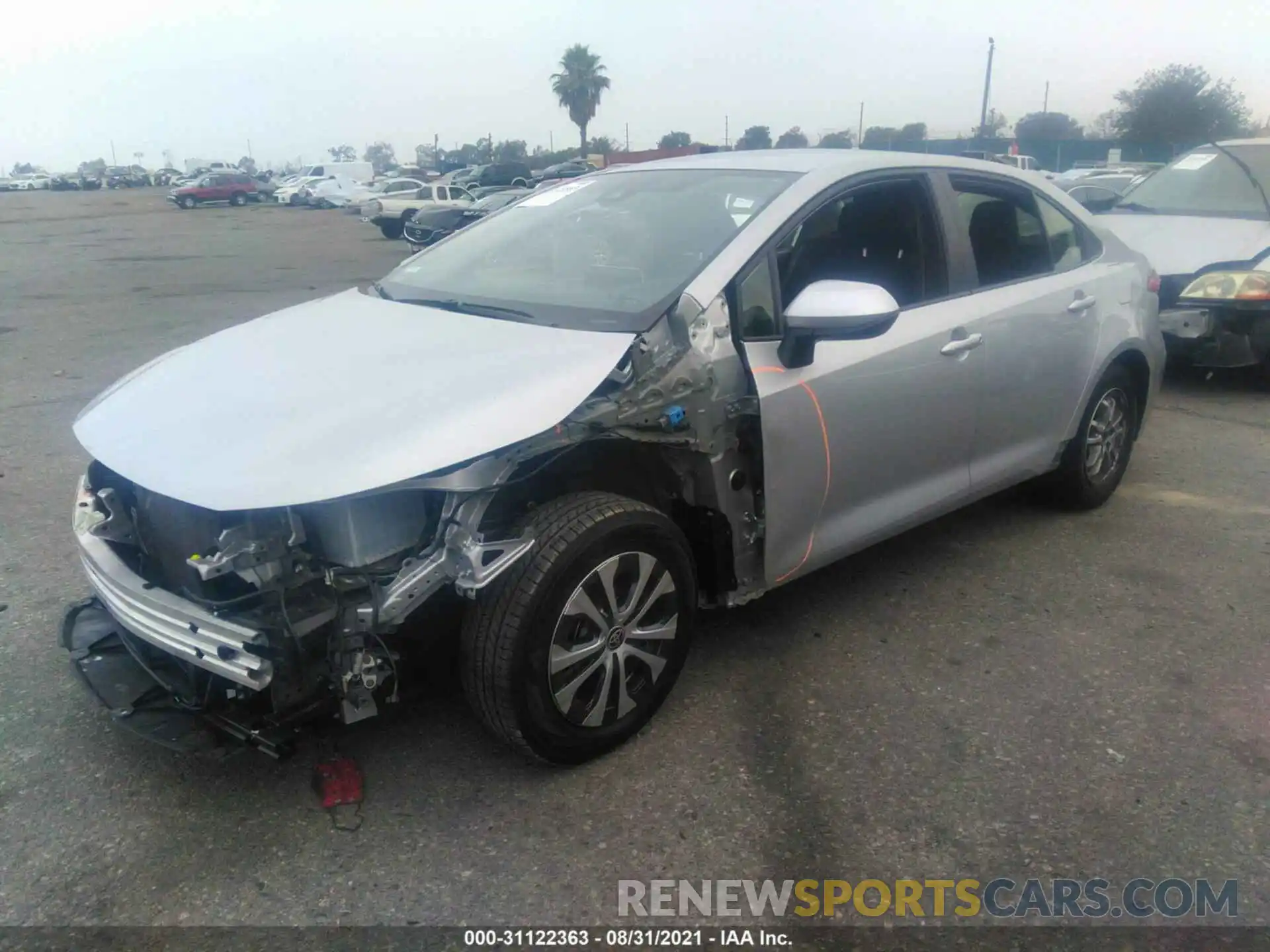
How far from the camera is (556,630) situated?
2.62 meters

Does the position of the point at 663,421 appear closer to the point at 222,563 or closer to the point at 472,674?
the point at 472,674

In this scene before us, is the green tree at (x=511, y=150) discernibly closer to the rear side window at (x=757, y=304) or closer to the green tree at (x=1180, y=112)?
the green tree at (x=1180, y=112)

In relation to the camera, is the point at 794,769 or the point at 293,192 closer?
the point at 794,769

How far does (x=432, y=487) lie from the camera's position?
244 cm

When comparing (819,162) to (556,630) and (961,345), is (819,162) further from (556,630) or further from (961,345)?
(556,630)

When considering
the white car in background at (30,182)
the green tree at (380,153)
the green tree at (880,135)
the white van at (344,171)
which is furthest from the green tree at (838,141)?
the green tree at (380,153)

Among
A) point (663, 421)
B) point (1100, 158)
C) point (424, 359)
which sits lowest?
point (1100, 158)

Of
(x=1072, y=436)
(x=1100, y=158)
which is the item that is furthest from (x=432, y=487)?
(x=1100, y=158)

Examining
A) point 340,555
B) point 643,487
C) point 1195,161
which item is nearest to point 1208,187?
point 1195,161

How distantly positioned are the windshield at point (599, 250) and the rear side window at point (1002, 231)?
904 mm

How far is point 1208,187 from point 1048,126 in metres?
61.8

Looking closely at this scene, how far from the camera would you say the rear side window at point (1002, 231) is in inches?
154

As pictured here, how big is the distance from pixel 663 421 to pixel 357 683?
1.09 meters

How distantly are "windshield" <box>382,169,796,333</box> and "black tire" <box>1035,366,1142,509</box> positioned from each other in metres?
2.02
